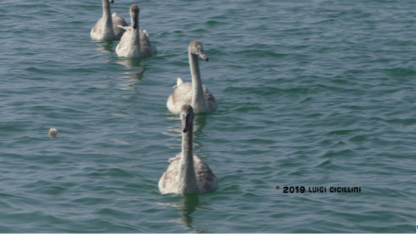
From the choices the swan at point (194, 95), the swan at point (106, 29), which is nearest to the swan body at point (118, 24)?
the swan at point (106, 29)

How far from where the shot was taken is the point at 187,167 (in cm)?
1905

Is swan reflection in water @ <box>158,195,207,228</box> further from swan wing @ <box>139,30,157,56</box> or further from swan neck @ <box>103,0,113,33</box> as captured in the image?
swan neck @ <box>103,0,113,33</box>

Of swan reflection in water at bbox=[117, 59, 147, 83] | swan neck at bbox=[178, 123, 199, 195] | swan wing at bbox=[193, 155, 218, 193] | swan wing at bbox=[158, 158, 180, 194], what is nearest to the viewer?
swan neck at bbox=[178, 123, 199, 195]

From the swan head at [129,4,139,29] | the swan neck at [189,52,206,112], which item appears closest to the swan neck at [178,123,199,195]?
the swan neck at [189,52,206,112]

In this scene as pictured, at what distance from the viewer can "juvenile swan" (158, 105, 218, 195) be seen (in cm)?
1902

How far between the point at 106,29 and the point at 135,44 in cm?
262

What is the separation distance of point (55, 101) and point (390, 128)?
8.61 m

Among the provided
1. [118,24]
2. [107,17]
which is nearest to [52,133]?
[107,17]

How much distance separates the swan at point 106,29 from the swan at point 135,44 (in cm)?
152

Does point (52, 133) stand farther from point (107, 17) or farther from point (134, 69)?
point (107, 17)

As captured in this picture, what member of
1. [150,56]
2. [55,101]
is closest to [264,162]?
[55,101]

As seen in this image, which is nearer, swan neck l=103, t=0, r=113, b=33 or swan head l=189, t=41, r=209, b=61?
swan head l=189, t=41, r=209, b=61

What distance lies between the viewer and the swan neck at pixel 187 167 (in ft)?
62.2

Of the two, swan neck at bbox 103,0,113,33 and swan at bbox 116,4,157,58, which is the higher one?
swan neck at bbox 103,0,113,33
